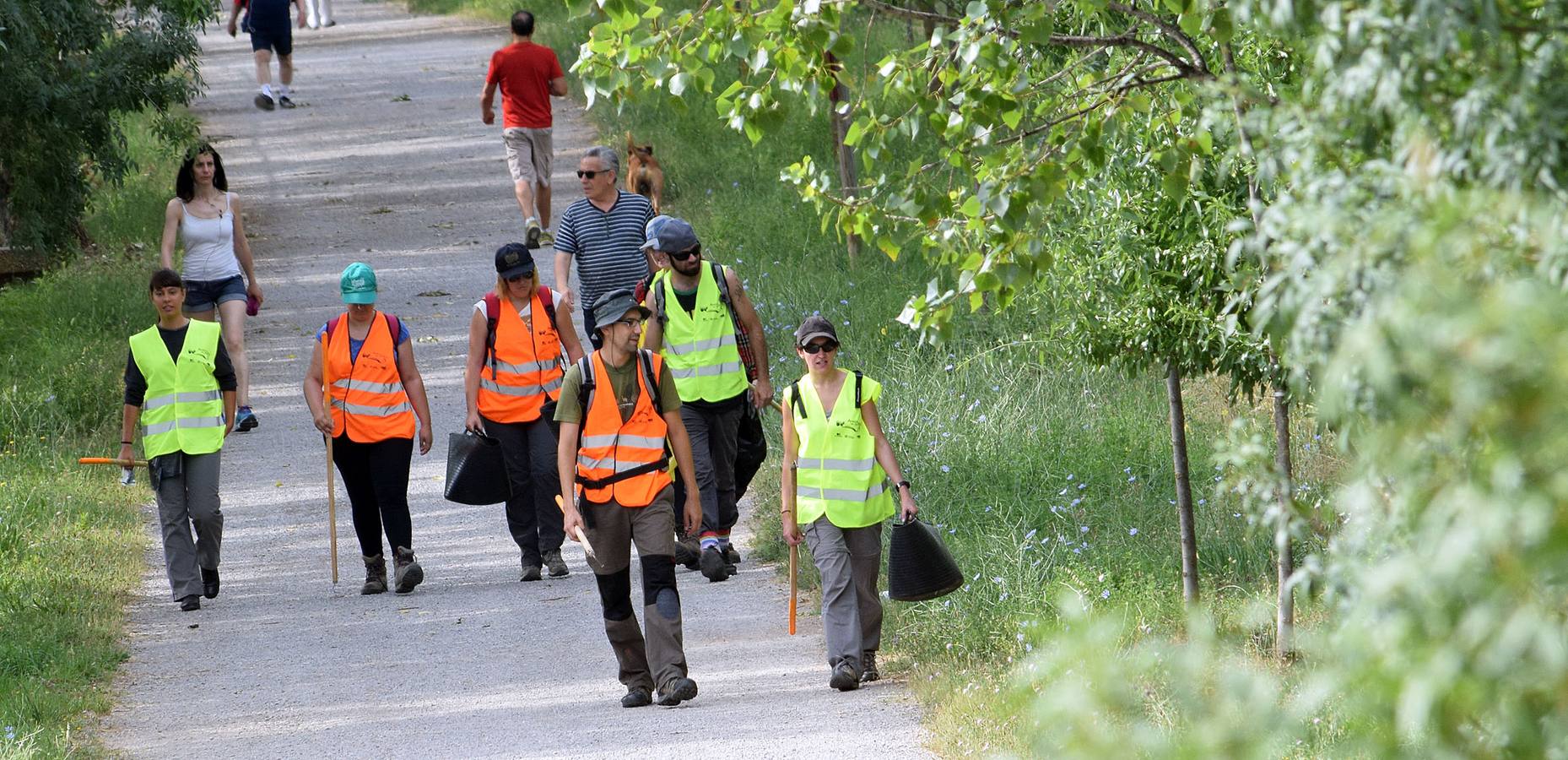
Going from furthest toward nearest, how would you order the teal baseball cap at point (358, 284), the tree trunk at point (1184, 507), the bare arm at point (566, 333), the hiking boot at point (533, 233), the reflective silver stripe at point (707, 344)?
the hiking boot at point (533, 233) → the bare arm at point (566, 333) → the teal baseball cap at point (358, 284) → the reflective silver stripe at point (707, 344) → the tree trunk at point (1184, 507)

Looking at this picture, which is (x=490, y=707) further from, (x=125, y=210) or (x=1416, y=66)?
(x=125, y=210)

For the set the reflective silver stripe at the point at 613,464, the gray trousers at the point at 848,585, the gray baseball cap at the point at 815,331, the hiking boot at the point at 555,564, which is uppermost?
the gray baseball cap at the point at 815,331

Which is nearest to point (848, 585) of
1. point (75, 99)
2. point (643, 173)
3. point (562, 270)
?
point (562, 270)

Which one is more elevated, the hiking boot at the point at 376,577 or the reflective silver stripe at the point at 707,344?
the reflective silver stripe at the point at 707,344

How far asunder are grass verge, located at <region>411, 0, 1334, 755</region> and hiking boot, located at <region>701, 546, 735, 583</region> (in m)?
0.41

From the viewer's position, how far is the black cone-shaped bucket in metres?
7.09

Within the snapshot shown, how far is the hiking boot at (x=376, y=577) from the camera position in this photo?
358 inches

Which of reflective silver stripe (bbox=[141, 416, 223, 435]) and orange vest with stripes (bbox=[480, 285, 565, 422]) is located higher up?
orange vest with stripes (bbox=[480, 285, 565, 422])

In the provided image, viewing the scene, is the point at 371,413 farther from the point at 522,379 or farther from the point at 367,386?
the point at 522,379

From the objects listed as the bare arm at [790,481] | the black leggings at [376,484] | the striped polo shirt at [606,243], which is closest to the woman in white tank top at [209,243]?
the black leggings at [376,484]

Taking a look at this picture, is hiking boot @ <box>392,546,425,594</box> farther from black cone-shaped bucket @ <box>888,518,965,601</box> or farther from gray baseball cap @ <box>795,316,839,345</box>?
black cone-shaped bucket @ <box>888,518,965,601</box>

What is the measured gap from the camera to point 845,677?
23.2 feet

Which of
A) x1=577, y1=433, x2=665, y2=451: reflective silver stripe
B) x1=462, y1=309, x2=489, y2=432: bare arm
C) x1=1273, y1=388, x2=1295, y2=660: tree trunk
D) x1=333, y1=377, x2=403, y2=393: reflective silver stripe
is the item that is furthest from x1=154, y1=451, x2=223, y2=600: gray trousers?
x1=1273, y1=388, x2=1295, y2=660: tree trunk

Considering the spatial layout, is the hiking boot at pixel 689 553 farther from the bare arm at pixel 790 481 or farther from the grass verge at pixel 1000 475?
the bare arm at pixel 790 481
